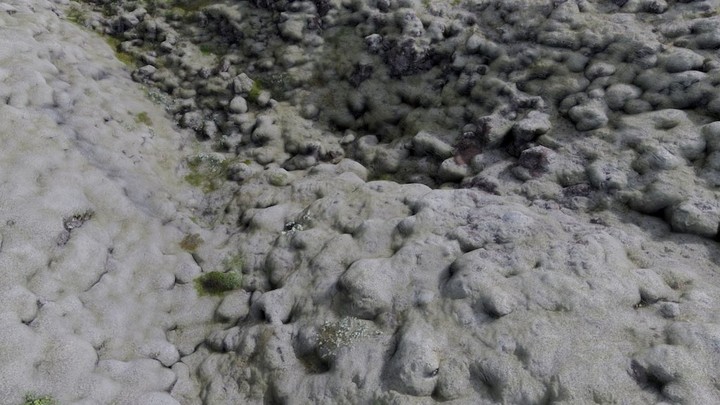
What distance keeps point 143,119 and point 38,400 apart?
16871 mm

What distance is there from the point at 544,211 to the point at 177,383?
14.5 meters

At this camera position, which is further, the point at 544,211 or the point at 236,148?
the point at 236,148

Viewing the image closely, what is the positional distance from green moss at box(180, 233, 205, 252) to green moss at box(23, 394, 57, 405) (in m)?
7.96

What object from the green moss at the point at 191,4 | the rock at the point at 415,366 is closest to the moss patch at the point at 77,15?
the green moss at the point at 191,4

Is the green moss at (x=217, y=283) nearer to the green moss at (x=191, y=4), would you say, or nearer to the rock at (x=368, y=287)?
the rock at (x=368, y=287)

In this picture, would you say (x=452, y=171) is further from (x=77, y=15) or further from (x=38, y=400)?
(x=77, y=15)

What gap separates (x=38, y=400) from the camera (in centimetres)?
1340

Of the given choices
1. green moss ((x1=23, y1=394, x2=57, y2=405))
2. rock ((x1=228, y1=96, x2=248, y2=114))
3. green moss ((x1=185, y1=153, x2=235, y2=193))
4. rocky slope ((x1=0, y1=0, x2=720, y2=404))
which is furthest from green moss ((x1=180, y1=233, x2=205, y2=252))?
rock ((x1=228, y1=96, x2=248, y2=114))

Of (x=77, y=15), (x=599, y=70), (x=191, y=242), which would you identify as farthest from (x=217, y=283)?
(x=77, y=15)

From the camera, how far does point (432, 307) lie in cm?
1544

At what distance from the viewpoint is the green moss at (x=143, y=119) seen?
86.6 feet

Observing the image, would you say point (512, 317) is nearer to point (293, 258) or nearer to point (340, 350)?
point (340, 350)

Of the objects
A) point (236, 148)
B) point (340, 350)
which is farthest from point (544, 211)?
point (236, 148)

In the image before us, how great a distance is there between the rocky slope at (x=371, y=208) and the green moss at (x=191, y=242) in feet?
0.83
